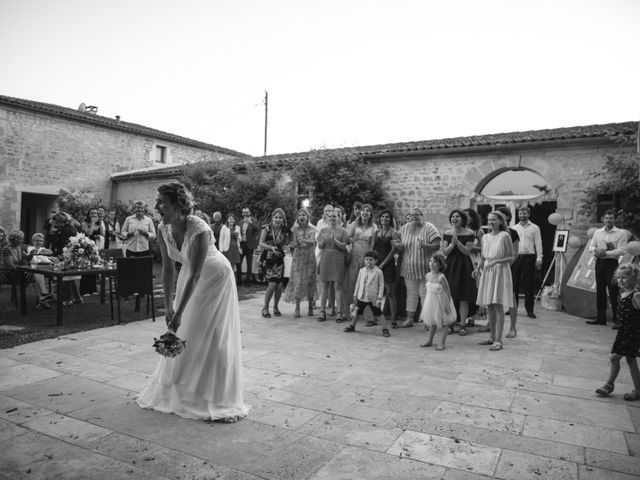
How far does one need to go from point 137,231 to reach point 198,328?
5.87 metres

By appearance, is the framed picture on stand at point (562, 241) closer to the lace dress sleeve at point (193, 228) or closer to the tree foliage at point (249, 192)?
the tree foliage at point (249, 192)

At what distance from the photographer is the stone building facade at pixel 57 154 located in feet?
60.0

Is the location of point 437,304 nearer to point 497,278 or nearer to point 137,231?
point 497,278

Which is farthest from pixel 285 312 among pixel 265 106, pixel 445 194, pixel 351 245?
pixel 265 106

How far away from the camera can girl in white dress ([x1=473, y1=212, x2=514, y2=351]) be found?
5.68 m

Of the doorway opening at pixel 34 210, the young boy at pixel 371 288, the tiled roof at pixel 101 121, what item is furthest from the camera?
the doorway opening at pixel 34 210

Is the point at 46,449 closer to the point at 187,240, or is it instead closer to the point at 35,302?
the point at 187,240

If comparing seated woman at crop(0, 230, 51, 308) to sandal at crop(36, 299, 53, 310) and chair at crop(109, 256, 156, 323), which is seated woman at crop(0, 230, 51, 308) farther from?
chair at crop(109, 256, 156, 323)

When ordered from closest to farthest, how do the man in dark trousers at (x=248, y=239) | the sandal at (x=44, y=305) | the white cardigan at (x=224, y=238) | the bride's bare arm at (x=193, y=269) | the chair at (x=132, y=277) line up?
the bride's bare arm at (x=193, y=269) → the chair at (x=132, y=277) → the sandal at (x=44, y=305) → the white cardigan at (x=224, y=238) → the man in dark trousers at (x=248, y=239)

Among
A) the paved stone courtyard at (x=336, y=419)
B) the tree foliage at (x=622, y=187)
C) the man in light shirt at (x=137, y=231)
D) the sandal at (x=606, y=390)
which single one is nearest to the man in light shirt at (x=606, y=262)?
the tree foliage at (x=622, y=187)

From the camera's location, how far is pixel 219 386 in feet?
11.1

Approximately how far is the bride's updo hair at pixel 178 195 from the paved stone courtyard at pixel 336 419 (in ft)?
5.07

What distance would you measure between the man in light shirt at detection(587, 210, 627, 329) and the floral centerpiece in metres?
8.24

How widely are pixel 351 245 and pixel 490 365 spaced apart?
127 inches
